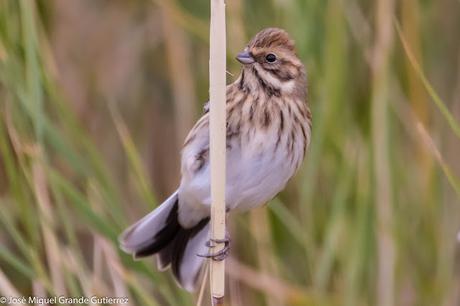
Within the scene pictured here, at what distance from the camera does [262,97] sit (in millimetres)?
2268

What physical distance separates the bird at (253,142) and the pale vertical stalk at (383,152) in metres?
0.36

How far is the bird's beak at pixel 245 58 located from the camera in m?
2.16

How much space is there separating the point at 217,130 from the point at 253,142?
0.36 metres

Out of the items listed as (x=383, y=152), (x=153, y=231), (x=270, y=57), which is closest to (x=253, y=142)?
(x=270, y=57)

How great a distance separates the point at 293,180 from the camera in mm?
3098

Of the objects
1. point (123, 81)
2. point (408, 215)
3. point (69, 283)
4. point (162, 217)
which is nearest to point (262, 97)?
point (162, 217)

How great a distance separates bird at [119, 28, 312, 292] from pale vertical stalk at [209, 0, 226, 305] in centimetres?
18

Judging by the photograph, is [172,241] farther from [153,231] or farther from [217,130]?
[217,130]

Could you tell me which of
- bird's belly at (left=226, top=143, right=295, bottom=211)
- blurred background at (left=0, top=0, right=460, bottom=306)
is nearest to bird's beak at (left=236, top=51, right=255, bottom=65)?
bird's belly at (left=226, top=143, right=295, bottom=211)

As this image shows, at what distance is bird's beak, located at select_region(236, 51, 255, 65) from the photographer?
2.16m

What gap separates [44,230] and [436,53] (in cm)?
140

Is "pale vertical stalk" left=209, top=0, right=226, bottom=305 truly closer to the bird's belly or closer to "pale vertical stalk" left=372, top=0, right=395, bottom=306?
the bird's belly

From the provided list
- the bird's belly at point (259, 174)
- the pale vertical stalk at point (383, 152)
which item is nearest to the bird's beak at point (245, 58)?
the bird's belly at point (259, 174)

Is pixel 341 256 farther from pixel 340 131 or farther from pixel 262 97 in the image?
pixel 262 97
